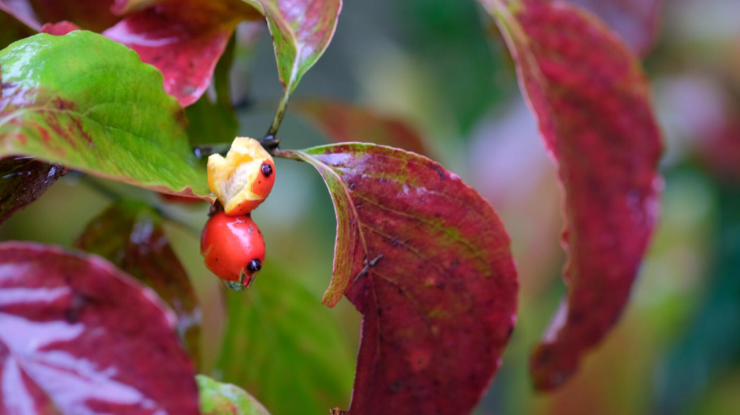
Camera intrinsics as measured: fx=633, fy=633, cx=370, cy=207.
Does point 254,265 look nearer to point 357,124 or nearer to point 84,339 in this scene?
point 84,339

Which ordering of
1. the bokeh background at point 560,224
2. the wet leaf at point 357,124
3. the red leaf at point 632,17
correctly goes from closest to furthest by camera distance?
the wet leaf at point 357,124 < the red leaf at point 632,17 < the bokeh background at point 560,224

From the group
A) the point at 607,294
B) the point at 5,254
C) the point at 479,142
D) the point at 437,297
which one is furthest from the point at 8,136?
the point at 479,142

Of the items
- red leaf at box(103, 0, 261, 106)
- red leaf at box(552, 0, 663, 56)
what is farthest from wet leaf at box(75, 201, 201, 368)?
red leaf at box(552, 0, 663, 56)

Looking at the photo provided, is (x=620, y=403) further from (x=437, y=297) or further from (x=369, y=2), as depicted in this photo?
(x=369, y=2)

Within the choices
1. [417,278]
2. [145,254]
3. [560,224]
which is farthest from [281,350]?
[560,224]

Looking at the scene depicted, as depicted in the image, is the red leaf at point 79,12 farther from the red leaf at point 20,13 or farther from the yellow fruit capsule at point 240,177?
the yellow fruit capsule at point 240,177

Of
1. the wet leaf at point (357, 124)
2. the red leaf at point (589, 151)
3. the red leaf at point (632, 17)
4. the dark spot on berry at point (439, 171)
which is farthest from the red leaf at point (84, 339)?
the red leaf at point (632, 17)
